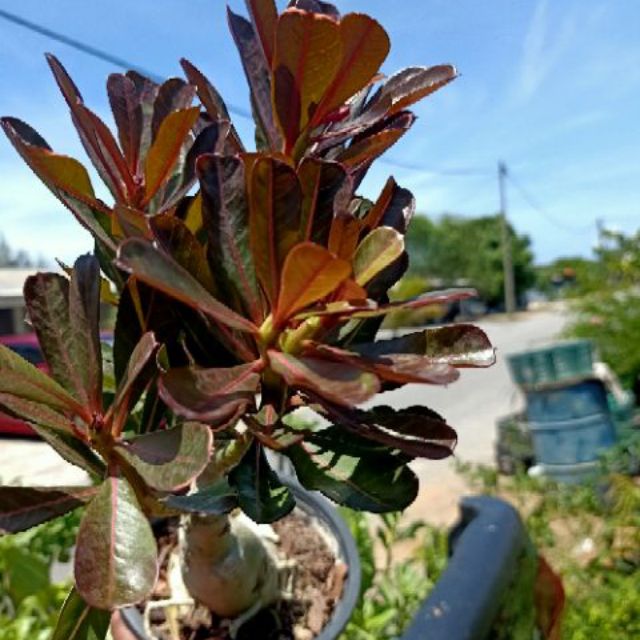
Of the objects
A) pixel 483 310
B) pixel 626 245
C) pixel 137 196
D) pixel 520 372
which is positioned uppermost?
pixel 483 310

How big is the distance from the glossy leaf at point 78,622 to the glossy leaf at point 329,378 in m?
0.25

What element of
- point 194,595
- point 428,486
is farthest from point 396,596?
point 428,486

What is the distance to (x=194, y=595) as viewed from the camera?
0.87 m

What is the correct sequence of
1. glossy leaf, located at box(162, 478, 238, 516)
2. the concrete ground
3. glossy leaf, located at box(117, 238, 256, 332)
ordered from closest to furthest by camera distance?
glossy leaf, located at box(117, 238, 256, 332) → glossy leaf, located at box(162, 478, 238, 516) → the concrete ground

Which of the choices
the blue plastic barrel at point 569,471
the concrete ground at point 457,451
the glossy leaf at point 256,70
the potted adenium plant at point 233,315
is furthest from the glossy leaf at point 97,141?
the blue plastic barrel at point 569,471

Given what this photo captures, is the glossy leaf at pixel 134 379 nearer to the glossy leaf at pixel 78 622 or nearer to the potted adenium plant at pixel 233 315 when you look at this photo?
the potted adenium plant at pixel 233 315

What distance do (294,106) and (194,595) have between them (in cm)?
58

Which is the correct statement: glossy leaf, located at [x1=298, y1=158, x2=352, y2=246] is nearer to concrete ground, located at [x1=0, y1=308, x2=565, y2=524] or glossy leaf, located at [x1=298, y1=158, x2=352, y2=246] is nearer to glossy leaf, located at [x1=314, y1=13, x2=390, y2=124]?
glossy leaf, located at [x1=314, y1=13, x2=390, y2=124]

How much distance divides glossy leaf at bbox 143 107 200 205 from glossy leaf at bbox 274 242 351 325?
0.16m

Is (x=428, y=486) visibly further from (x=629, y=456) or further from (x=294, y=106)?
(x=294, y=106)

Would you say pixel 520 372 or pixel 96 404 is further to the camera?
pixel 520 372

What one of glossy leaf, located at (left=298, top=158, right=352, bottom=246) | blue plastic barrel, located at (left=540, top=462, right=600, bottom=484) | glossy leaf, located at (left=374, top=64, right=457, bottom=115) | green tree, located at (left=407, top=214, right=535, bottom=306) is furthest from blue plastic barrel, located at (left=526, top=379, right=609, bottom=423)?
green tree, located at (left=407, top=214, right=535, bottom=306)

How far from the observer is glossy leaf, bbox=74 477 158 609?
1.52 feet

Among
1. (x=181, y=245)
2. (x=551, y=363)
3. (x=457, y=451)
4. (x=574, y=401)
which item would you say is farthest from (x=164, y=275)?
(x=457, y=451)
